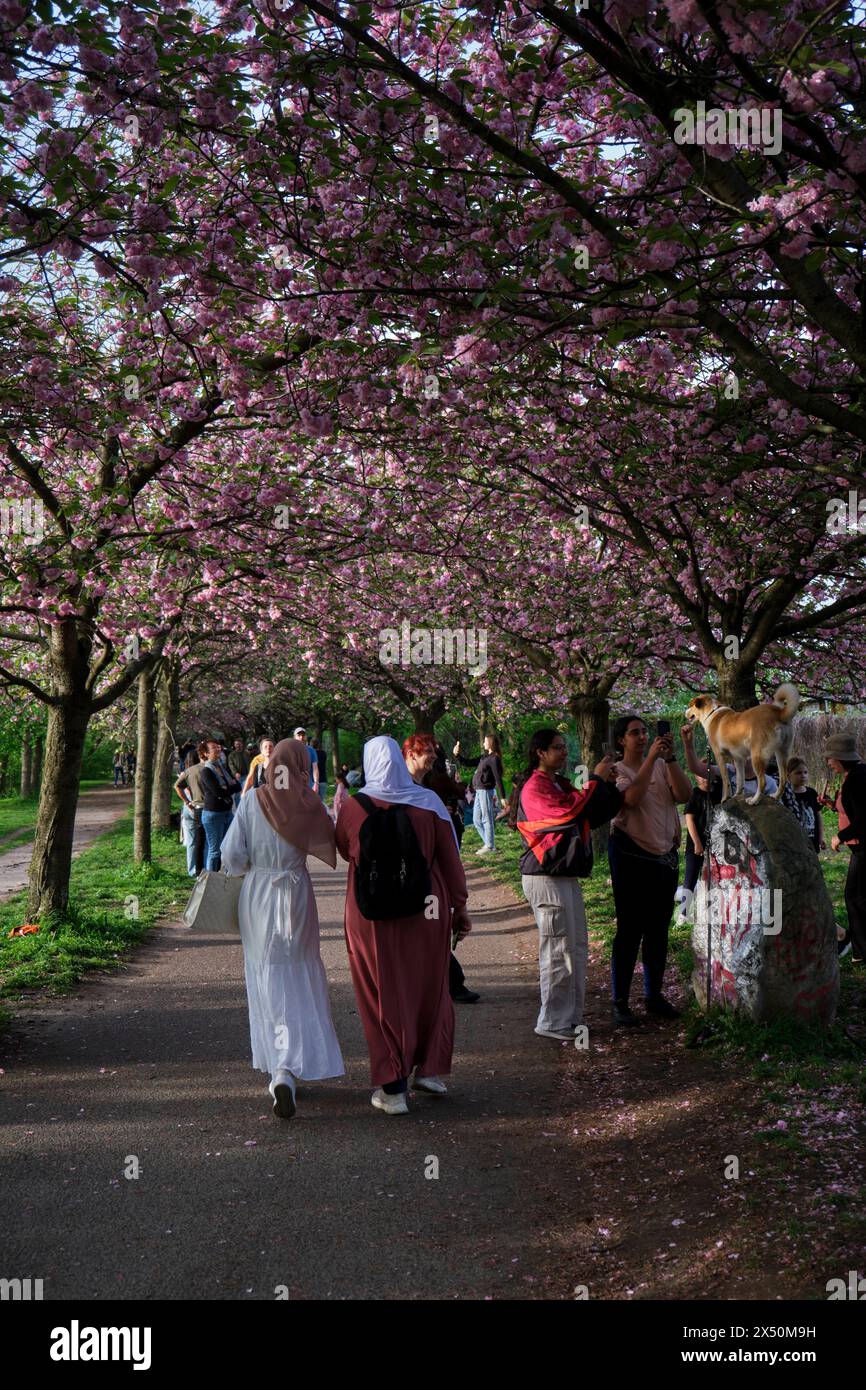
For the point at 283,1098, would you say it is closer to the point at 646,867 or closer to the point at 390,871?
the point at 390,871

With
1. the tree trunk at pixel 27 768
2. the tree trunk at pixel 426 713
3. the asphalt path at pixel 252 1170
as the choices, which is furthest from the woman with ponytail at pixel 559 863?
the tree trunk at pixel 27 768

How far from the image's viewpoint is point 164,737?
2478 cm

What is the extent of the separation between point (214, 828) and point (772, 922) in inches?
399

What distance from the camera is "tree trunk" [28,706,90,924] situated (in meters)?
11.5

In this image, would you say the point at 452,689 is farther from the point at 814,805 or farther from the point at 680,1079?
the point at 680,1079

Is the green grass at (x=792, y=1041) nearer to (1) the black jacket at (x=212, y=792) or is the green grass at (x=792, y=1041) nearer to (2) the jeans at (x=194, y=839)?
(1) the black jacket at (x=212, y=792)

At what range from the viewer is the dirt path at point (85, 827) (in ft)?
61.4

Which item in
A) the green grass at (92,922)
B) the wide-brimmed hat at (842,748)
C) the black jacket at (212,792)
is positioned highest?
the wide-brimmed hat at (842,748)

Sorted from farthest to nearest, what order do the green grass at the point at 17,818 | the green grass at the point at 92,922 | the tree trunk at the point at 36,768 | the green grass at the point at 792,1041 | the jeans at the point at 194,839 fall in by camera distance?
the tree trunk at the point at 36,768
the green grass at the point at 17,818
the jeans at the point at 194,839
the green grass at the point at 92,922
the green grass at the point at 792,1041

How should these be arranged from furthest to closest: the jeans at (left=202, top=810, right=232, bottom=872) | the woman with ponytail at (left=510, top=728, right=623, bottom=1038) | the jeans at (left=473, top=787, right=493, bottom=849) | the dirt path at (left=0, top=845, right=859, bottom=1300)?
the jeans at (left=473, top=787, right=493, bottom=849) < the jeans at (left=202, top=810, right=232, bottom=872) < the woman with ponytail at (left=510, top=728, right=623, bottom=1038) < the dirt path at (left=0, top=845, right=859, bottom=1300)

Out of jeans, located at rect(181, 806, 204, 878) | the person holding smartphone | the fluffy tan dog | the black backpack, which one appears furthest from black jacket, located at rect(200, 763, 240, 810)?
the black backpack

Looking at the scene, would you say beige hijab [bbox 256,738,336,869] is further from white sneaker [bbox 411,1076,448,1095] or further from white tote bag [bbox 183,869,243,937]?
white sneaker [bbox 411,1076,448,1095]

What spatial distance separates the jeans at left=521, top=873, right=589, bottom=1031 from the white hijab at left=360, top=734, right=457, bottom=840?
1.21m

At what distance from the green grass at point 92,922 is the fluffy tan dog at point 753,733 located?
567cm
